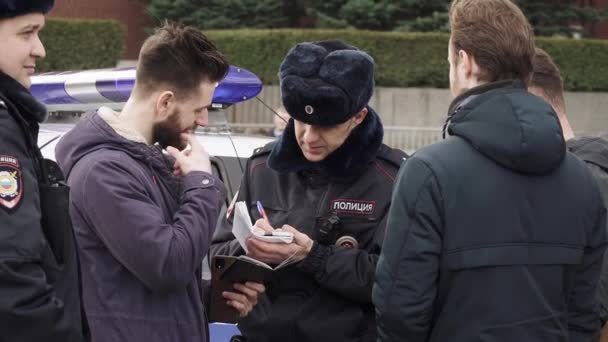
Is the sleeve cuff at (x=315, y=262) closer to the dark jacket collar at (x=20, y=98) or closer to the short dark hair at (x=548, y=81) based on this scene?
the dark jacket collar at (x=20, y=98)

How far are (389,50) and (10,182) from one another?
1947 centimetres

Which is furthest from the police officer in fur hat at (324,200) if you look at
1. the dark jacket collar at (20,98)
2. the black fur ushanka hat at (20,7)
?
the black fur ushanka hat at (20,7)

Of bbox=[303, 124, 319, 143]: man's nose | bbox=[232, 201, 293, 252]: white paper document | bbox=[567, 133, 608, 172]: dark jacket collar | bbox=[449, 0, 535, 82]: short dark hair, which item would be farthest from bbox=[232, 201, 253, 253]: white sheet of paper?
bbox=[567, 133, 608, 172]: dark jacket collar

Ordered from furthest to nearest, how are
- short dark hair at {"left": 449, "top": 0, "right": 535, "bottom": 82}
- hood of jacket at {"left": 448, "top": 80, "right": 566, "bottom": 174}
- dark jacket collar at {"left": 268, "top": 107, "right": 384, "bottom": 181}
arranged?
1. dark jacket collar at {"left": 268, "top": 107, "right": 384, "bottom": 181}
2. short dark hair at {"left": 449, "top": 0, "right": 535, "bottom": 82}
3. hood of jacket at {"left": 448, "top": 80, "right": 566, "bottom": 174}

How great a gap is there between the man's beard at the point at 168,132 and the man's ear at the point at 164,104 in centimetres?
2

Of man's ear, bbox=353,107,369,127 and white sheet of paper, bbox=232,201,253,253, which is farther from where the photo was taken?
man's ear, bbox=353,107,369,127

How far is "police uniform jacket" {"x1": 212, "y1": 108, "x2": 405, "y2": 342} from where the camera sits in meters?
3.43

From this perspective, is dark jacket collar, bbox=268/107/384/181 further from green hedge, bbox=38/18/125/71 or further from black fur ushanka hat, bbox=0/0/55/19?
green hedge, bbox=38/18/125/71

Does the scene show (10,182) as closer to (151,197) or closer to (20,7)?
(20,7)

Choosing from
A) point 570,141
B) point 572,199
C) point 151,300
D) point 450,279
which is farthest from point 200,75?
point 570,141

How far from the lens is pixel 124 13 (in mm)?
24891

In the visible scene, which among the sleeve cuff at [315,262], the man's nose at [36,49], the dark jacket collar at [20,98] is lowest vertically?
the sleeve cuff at [315,262]

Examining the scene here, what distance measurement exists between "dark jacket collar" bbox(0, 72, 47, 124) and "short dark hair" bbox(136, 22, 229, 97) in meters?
0.69

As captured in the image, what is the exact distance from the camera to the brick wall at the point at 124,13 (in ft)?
76.2
